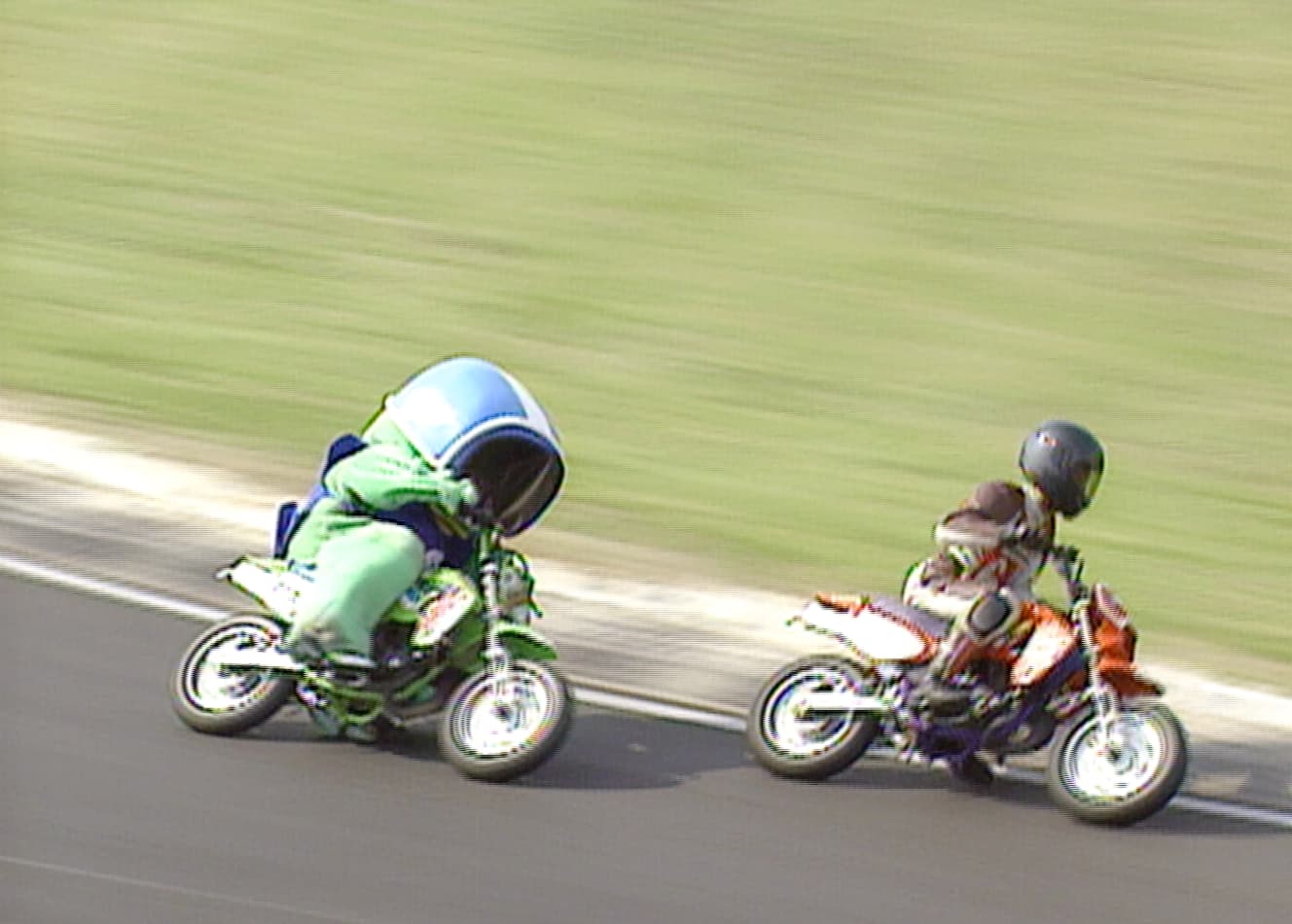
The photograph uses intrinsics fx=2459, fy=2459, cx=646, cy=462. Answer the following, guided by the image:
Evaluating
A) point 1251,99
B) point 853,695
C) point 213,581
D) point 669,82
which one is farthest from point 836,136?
point 853,695

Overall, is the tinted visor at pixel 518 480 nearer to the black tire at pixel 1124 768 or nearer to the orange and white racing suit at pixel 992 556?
the orange and white racing suit at pixel 992 556

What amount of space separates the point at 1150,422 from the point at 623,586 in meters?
4.59

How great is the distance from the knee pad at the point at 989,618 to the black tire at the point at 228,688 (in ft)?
8.55

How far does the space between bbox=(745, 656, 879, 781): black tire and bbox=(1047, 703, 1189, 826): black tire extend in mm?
747

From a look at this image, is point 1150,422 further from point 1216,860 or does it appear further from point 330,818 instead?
point 330,818

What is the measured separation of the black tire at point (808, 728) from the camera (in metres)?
9.32

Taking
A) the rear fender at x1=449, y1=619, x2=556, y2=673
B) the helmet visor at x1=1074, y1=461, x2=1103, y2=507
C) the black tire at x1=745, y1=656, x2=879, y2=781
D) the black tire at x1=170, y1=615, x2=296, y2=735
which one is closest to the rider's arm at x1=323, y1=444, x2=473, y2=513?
the rear fender at x1=449, y1=619, x2=556, y2=673

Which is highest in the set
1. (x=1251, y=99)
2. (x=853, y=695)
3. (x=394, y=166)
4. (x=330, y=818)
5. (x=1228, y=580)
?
(x=1251, y=99)

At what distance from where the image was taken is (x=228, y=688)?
377 inches

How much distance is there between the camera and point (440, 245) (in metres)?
18.3

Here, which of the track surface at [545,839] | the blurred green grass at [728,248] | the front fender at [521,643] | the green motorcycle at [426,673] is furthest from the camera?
the blurred green grass at [728,248]

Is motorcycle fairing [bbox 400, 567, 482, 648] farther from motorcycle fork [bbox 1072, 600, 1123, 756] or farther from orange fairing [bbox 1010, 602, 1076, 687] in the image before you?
motorcycle fork [bbox 1072, 600, 1123, 756]

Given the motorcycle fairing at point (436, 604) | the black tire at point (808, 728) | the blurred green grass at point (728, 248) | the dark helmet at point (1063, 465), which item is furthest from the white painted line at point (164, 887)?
the blurred green grass at point (728, 248)

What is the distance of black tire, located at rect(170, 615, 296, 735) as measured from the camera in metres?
9.47
